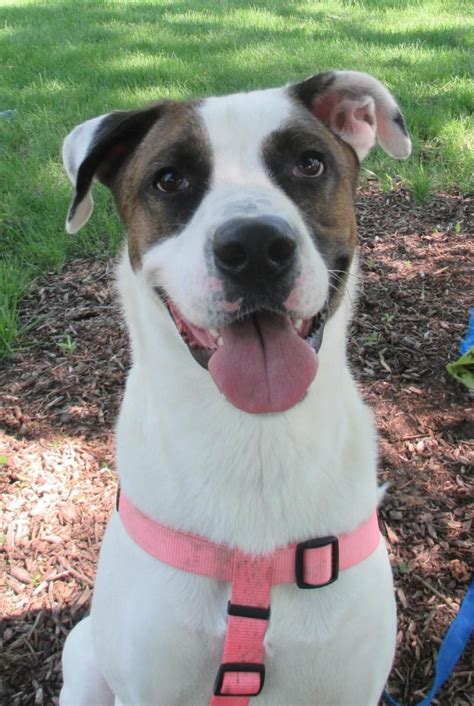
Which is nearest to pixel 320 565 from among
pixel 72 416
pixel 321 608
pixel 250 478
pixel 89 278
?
pixel 321 608

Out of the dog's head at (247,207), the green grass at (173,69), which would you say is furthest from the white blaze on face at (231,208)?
the green grass at (173,69)

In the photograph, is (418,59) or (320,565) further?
(418,59)

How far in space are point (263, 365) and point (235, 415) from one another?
229mm

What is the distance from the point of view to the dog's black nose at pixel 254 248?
1.67 metres

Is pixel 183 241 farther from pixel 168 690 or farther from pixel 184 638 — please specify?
pixel 168 690

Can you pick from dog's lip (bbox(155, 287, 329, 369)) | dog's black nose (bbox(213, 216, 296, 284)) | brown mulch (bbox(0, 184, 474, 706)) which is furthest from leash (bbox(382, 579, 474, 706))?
dog's black nose (bbox(213, 216, 296, 284))

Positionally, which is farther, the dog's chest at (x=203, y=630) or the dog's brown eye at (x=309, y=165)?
the dog's brown eye at (x=309, y=165)

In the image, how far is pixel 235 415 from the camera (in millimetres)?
2012

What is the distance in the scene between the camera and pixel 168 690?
2.00 meters

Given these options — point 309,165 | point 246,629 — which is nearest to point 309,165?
point 309,165

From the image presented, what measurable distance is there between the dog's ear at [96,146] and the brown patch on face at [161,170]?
5 cm

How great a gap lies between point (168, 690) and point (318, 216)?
55.6 inches

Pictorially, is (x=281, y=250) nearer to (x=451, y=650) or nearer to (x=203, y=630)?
(x=203, y=630)

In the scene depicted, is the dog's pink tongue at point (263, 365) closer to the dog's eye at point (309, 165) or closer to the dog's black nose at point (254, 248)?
the dog's black nose at point (254, 248)
